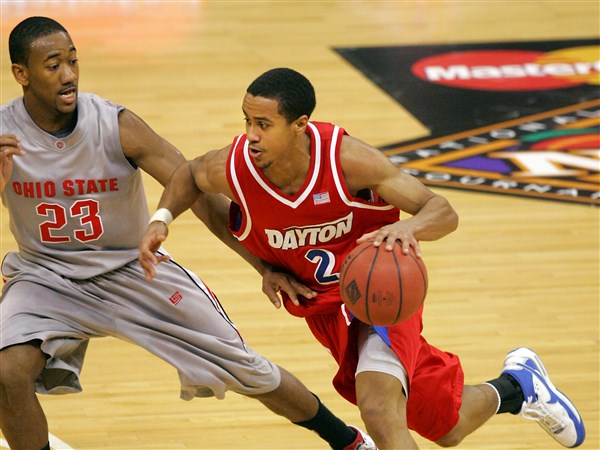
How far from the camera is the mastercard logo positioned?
1066 centimetres

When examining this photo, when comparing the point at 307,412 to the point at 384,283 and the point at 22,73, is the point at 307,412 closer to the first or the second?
the point at 384,283

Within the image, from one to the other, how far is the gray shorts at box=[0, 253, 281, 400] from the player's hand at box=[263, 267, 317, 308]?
0.22 metres

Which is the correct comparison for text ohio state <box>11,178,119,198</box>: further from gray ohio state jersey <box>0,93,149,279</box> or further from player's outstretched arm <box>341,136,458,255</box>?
player's outstretched arm <box>341,136,458,255</box>

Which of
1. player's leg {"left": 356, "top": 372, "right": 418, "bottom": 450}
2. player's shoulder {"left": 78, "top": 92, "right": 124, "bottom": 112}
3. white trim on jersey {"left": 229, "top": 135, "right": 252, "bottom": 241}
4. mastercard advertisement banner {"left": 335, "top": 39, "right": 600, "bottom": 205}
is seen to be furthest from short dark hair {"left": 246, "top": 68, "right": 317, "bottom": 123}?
mastercard advertisement banner {"left": 335, "top": 39, "right": 600, "bottom": 205}

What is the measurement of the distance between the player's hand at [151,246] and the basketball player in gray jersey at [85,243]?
13.5 inches

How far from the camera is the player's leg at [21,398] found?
4402 mm

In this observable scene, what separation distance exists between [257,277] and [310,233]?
103 inches

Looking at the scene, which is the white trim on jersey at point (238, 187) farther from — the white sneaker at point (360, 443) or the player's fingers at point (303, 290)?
the white sneaker at point (360, 443)

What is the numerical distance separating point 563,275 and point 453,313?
861mm

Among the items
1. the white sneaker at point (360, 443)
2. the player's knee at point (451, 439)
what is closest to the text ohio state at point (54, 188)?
the white sneaker at point (360, 443)

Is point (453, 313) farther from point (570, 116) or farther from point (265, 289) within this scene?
point (570, 116)

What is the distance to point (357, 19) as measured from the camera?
12.7 metres

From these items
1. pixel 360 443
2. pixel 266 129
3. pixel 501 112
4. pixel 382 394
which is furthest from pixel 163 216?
pixel 501 112

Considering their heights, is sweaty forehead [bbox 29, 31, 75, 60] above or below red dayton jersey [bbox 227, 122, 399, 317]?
above
